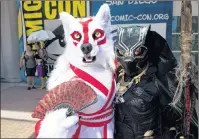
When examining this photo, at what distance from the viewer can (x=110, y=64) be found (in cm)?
180

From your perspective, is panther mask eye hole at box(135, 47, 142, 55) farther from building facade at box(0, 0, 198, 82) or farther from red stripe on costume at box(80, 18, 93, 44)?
building facade at box(0, 0, 198, 82)

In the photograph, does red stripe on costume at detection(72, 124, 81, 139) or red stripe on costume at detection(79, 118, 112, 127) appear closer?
red stripe on costume at detection(72, 124, 81, 139)

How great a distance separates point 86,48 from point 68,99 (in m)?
0.33

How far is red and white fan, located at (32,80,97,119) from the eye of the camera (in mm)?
1504

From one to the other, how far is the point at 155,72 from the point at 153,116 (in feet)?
0.97

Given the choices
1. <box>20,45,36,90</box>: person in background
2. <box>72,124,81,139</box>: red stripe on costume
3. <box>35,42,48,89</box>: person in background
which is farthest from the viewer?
<box>35,42,48,89</box>: person in background

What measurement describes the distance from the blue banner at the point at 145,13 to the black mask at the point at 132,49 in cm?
377

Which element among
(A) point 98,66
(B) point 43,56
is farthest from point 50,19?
(A) point 98,66

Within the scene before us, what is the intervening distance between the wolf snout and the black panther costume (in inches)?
8.1

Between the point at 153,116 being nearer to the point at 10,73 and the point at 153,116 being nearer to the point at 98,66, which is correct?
the point at 98,66

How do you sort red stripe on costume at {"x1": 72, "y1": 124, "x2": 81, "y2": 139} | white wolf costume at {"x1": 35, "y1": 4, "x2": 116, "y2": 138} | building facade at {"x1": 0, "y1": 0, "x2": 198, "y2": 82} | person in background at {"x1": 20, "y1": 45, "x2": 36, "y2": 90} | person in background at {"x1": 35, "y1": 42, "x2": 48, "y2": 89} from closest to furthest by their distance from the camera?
red stripe on costume at {"x1": 72, "y1": 124, "x2": 81, "y2": 139} → white wolf costume at {"x1": 35, "y1": 4, "x2": 116, "y2": 138} → building facade at {"x1": 0, "y1": 0, "x2": 198, "y2": 82} → person in background at {"x1": 20, "y1": 45, "x2": 36, "y2": 90} → person in background at {"x1": 35, "y1": 42, "x2": 48, "y2": 89}

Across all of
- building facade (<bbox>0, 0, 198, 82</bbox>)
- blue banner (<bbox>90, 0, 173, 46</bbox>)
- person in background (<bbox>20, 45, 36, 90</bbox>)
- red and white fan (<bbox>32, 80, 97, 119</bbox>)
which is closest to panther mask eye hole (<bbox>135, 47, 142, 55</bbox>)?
red and white fan (<bbox>32, 80, 97, 119</bbox>)

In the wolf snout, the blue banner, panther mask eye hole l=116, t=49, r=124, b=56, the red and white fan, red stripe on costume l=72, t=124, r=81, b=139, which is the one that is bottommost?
red stripe on costume l=72, t=124, r=81, b=139

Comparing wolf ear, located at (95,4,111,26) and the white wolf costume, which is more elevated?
wolf ear, located at (95,4,111,26)
